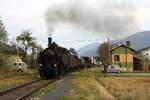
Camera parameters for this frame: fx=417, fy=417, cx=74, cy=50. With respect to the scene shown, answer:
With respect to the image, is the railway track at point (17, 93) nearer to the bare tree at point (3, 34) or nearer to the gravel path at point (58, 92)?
the gravel path at point (58, 92)

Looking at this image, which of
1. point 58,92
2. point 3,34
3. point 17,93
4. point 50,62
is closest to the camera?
point 17,93

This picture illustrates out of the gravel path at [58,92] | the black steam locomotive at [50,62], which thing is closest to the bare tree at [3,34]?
the black steam locomotive at [50,62]

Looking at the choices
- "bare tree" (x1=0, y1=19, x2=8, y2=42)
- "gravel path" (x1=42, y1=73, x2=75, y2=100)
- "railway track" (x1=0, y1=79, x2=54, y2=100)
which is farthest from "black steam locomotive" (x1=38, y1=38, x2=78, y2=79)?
"bare tree" (x1=0, y1=19, x2=8, y2=42)

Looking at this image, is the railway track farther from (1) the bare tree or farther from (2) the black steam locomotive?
(1) the bare tree

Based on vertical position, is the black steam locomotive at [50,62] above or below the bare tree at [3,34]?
below

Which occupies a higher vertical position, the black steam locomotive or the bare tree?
the bare tree

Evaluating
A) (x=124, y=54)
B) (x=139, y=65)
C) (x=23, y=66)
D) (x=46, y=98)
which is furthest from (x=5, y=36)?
(x=46, y=98)

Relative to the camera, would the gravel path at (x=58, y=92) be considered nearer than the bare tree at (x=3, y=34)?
Yes

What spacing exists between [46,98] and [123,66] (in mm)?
62709

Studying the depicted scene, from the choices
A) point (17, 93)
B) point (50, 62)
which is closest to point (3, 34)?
point (50, 62)

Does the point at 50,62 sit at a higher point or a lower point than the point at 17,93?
higher

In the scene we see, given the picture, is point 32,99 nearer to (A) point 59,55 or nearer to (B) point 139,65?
(A) point 59,55

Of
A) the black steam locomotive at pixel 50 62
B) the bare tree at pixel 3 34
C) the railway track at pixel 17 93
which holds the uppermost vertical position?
the bare tree at pixel 3 34

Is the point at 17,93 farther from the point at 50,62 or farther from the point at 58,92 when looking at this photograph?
the point at 50,62
